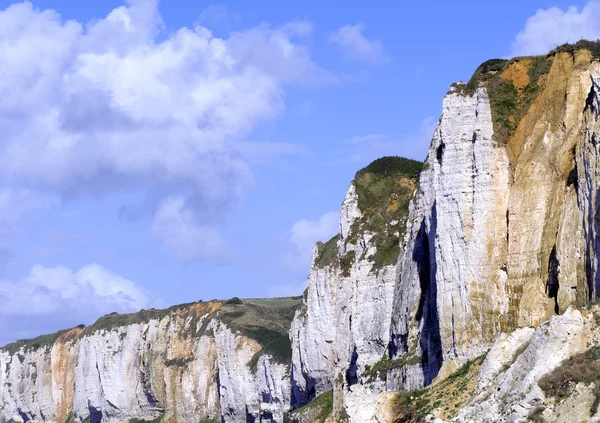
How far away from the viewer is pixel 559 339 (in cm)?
3875

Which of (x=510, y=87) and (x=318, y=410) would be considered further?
(x=318, y=410)

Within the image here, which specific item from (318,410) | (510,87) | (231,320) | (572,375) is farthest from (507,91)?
(231,320)

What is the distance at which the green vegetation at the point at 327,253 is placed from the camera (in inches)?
3415

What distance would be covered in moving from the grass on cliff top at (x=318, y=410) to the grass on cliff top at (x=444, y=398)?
1089 inches

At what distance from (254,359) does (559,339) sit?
251 ft

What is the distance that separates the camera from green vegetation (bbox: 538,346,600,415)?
36.8 meters

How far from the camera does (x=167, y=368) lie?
439 feet

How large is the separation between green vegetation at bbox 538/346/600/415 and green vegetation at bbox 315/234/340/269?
→ 4825 cm

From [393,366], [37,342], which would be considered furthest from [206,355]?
[393,366]

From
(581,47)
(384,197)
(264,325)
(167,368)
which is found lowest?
(167,368)

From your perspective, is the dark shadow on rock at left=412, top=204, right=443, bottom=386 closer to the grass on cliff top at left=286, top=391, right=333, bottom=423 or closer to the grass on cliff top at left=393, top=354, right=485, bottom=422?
the grass on cliff top at left=393, top=354, right=485, bottom=422

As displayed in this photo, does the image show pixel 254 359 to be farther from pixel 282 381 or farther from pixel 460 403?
pixel 460 403

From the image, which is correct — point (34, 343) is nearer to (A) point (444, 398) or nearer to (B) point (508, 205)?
(B) point (508, 205)

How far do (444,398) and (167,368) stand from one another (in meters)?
90.1
